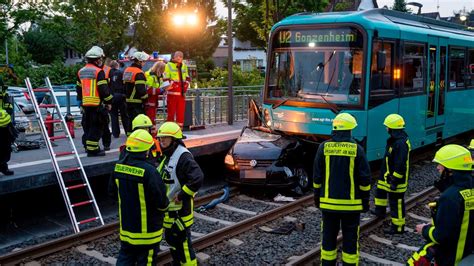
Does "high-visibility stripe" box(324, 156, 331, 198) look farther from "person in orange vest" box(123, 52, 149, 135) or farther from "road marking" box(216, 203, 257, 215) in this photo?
"person in orange vest" box(123, 52, 149, 135)

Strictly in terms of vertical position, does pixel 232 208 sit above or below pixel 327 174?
below

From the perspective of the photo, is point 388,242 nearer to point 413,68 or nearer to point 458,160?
point 458,160

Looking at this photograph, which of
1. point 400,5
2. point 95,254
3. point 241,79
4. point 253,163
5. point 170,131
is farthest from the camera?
point 400,5

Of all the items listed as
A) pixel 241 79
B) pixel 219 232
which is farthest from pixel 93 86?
pixel 241 79

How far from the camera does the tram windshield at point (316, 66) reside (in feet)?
32.5

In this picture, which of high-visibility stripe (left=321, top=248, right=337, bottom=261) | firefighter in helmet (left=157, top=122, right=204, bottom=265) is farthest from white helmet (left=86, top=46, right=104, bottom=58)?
high-visibility stripe (left=321, top=248, right=337, bottom=261)

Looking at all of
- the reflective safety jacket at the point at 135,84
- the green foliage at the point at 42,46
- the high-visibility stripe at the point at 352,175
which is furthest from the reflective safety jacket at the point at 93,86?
the green foliage at the point at 42,46

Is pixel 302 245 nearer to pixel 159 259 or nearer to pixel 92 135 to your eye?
pixel 159 259

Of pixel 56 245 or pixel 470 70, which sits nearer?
pixel 56 245

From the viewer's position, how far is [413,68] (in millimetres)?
11422

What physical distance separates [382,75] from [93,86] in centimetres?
564

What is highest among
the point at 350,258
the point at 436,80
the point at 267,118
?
the point at 436,80

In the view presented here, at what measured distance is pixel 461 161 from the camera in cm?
431

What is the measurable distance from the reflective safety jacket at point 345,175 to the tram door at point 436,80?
7.35 m
